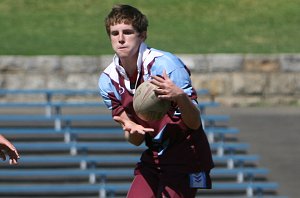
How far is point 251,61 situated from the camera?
1348 centimetres

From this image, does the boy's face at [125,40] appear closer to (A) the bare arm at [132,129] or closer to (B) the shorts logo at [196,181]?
(A) the bare arm at [132,129]

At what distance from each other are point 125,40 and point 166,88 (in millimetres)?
459

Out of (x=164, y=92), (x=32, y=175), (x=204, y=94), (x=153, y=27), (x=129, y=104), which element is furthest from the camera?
(x=153, y=27)

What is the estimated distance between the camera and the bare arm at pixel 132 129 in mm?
6254

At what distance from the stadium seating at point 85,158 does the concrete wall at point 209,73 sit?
482 mm

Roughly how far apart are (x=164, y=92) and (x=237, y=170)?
20.1ft

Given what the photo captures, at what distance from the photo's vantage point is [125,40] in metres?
6.25

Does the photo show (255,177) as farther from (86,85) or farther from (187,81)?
(187,81)

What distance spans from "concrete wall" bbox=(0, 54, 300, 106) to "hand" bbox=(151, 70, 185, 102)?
24.2 feet

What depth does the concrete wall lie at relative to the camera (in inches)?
525

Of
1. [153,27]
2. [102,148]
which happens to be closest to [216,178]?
[102,148]

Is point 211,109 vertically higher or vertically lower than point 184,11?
lower

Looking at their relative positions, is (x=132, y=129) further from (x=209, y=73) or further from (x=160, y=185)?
(x=209, y=73)

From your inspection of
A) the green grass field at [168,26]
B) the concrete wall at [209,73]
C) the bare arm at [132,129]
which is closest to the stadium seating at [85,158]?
the concrete wall at [209,73]
